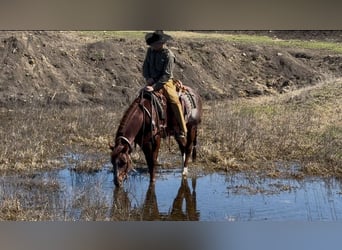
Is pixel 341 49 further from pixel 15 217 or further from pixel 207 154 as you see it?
pixel 15 217

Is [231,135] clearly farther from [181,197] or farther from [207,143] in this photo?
[181,197]

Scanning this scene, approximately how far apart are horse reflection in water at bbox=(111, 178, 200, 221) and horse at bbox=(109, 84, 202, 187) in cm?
8

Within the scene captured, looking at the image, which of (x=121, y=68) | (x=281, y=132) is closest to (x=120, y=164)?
(x=121, y=68)

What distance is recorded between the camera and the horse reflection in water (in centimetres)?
312

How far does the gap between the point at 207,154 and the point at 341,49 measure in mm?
959

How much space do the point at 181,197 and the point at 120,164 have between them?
Answer: 0.39 m

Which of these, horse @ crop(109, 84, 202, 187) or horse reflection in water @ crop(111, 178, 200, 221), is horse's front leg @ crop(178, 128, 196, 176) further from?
horse reflection in water @ crop(111, 178, 200, 221)

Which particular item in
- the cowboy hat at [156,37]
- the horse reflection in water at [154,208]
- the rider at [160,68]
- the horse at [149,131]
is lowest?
the horse reflection in water at [154,208]

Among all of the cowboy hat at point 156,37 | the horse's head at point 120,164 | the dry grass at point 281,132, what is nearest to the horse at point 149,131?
the horse's head at point 120,164

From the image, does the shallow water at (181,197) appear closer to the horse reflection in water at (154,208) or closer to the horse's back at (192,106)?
the horse reflection in water at (154,208)

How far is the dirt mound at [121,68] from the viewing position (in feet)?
10.6

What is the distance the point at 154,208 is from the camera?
10.3 ft

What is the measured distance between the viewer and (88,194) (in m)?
3.15
